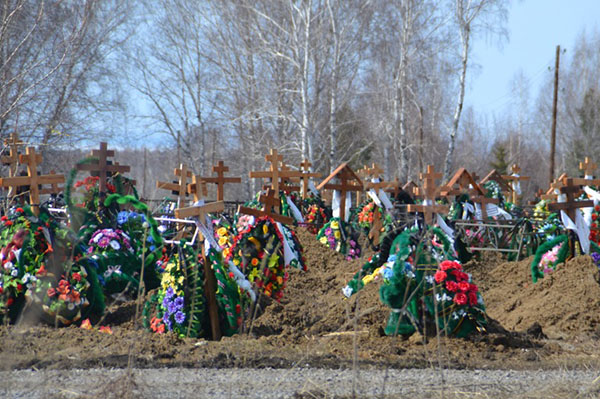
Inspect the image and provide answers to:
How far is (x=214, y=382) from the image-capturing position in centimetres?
471

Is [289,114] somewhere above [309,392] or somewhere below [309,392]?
above

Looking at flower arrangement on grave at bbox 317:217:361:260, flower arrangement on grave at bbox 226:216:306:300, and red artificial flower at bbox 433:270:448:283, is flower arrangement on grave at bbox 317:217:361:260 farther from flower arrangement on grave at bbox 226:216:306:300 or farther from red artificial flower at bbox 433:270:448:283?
red artificial flower at bbox 433:270:448:283

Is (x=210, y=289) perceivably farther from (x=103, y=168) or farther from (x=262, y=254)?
(x=103, y=168)

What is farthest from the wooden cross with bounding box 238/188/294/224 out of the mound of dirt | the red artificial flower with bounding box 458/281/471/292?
the mound of dirt

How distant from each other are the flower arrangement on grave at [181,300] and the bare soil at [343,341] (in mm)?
176

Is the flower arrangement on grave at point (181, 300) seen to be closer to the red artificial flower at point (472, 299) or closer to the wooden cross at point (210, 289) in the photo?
the wooden cross at point (210, 289)

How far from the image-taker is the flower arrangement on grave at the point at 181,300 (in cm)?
619

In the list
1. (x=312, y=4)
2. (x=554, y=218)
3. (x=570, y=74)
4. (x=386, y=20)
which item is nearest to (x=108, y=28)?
(x=312, y=4)

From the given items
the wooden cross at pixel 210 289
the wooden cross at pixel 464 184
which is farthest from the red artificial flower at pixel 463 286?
the wooden cross at pixel 464 184

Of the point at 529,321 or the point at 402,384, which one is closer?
the point at 402,384

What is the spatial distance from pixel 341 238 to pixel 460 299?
573cm

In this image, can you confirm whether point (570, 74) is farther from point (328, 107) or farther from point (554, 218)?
point (554, 218)

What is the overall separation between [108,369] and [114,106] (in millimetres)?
15820

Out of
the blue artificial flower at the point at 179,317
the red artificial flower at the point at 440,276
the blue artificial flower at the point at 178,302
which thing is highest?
the red artificial flower at the point at 440,276
